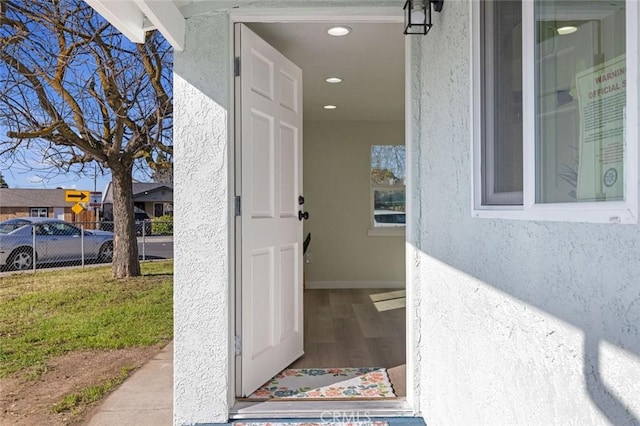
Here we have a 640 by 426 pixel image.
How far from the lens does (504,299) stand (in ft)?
4.38

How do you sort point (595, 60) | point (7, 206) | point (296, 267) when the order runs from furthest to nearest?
point (7, 206) < point (296, 267) < point (595, 60)

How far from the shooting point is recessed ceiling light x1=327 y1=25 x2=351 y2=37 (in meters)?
2.74

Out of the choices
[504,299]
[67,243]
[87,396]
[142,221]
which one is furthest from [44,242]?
[504,299]

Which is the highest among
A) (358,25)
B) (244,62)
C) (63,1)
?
(63,1)

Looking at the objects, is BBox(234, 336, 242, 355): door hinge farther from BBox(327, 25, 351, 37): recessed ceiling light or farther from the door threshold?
BBox(327, 25, 351, 37): recessed ceiling light

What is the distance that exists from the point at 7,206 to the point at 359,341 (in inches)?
145

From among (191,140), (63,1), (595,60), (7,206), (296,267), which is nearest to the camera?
(595,60)

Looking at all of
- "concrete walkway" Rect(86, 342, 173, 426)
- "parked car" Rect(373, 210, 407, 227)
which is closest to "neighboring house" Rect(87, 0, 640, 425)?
"concrete walkway" Rect(86, 342, 173, 426)

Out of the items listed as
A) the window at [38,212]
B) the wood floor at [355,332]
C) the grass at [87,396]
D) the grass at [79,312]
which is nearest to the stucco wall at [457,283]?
the wood floor at [355,332]

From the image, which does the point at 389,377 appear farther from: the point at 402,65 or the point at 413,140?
the point at 402,65

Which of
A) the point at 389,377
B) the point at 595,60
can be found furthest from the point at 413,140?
the point at 389,377

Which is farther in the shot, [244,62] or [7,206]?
[7,206]

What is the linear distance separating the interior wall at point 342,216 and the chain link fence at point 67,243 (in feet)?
6.60

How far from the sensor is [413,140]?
2314mm
